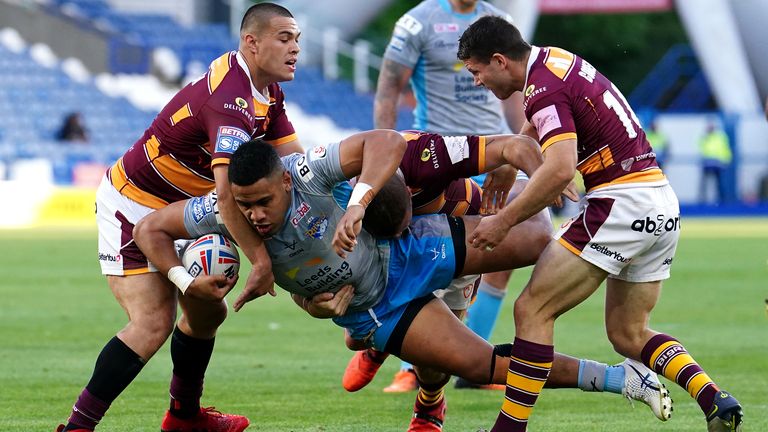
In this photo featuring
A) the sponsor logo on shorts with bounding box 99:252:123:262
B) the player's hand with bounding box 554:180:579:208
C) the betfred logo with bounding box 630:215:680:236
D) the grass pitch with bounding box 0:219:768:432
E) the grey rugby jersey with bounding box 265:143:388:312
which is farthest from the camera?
the grass pitch with bounding box 0:219:768:432

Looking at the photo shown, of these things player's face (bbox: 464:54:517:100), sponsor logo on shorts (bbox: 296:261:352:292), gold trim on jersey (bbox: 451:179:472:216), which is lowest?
sponsor logo on shorts (bbox: 296:261:352:292)

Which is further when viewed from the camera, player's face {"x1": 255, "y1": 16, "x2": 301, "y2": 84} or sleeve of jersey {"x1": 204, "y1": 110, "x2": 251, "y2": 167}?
player's face {"x1": 255, "y1": 16, "x2": 301, "y2": 84}

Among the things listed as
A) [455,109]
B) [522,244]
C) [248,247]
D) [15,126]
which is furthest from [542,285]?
[15,126]

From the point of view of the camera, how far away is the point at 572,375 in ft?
21.0

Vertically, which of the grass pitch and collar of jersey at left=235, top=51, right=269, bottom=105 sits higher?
collar of jersey at left=235, top=51, right=269, bottom=105

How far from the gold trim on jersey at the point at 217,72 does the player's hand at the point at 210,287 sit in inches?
36.8

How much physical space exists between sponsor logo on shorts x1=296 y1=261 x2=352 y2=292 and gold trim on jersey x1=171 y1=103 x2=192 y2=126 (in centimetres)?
101

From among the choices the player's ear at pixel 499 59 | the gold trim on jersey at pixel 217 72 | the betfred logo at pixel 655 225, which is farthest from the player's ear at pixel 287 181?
the betfred logo at pixel 655 225

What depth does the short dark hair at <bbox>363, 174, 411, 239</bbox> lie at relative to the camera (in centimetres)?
618

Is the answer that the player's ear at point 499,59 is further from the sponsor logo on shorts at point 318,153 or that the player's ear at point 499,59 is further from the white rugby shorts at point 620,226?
the sponsor logo on shorts at point 318,153

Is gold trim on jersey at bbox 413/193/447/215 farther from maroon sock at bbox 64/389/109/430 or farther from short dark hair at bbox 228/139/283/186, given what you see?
maroon sock at bbox 64/389/109/430

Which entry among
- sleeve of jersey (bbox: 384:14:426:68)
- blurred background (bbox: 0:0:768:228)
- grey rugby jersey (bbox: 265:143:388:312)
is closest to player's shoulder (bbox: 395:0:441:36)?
sleeve of jersey (bbox: 384:14:426:68)

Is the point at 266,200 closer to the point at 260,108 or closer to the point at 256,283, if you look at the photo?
the point at 256,283

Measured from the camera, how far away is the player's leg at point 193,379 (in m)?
6.80
